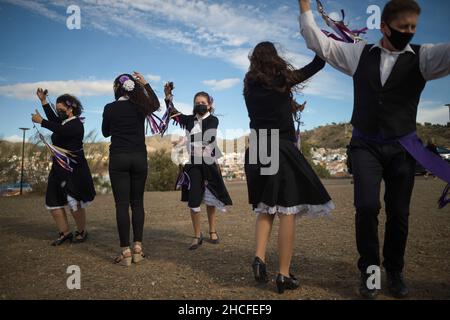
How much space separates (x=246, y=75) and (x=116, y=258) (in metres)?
2.69

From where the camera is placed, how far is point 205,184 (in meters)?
5.66

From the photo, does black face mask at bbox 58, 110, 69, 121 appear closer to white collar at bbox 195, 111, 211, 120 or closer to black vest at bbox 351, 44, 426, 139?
white collar at bbox 195, 111, 211, 120

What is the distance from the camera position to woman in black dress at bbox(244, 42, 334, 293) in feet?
11.1

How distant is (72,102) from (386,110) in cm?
462

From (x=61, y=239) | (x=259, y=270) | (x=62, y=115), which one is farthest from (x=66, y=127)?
(x=259, y=270)

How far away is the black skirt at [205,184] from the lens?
5.52 meters

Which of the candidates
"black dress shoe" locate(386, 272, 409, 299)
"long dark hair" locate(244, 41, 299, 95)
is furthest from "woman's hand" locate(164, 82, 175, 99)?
"black dress shoe" locate(386, 272, 409, 299)

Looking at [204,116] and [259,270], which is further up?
[204,116]

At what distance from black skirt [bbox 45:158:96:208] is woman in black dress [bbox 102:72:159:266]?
129 centimetres

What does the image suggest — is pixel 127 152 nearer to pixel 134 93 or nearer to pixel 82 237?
pixel 134 93

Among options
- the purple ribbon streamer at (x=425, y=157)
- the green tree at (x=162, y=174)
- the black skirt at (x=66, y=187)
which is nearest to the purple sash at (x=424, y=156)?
the purple ribbon streamer at (x=425, y=157)
